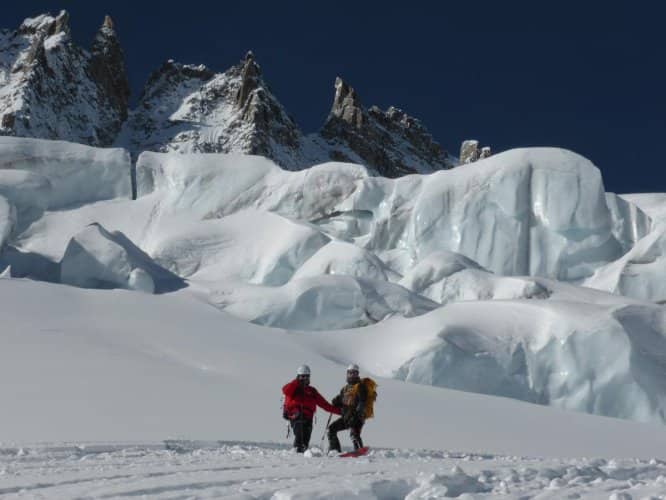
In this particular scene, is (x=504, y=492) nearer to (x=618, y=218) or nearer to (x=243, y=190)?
(x=618, y=218)

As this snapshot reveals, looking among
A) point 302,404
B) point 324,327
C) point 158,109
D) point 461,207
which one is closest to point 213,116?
point 158,109

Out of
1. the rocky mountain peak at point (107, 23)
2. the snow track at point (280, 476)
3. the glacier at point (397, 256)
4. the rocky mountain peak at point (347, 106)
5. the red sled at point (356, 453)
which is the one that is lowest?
the snow track at point (280, 476)

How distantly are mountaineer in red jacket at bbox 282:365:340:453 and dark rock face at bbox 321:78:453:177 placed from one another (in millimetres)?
79492

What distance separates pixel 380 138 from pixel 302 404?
3565 inches

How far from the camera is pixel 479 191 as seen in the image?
1268 inches

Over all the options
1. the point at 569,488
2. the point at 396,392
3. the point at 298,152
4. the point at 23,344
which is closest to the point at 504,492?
the point at 569,488

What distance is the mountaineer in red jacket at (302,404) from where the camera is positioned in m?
9.33

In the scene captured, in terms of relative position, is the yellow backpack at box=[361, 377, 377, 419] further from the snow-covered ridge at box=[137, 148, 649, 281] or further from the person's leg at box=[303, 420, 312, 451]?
the snow-covered ridge at box=[137, 148, 649, 281]

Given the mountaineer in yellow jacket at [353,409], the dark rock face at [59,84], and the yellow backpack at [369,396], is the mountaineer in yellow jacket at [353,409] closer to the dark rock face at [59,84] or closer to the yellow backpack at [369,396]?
the yellow backpack at [369,396]

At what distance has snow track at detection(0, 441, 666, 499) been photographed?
5.98 metres

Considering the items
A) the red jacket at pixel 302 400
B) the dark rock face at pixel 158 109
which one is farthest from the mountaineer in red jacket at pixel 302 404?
the dark rock face at pixel 158 109

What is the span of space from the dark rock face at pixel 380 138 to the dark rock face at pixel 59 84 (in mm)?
21473

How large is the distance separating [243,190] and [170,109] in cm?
5144

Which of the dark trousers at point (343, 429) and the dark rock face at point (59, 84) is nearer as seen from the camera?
the dark trousers at point (343, 429)
